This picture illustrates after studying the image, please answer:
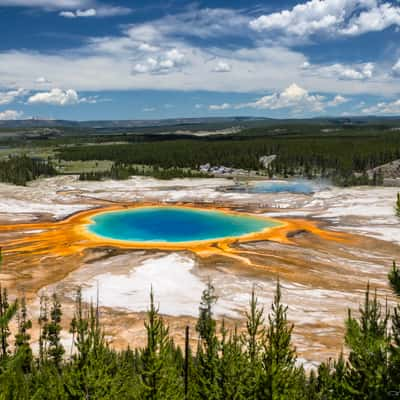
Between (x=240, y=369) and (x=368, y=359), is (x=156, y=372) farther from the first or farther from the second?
(x=368, y=359)

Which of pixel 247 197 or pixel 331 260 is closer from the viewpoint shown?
pixel 331 260

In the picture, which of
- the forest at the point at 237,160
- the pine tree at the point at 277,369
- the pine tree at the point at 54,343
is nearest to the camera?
the pine tree at the point at 277,369

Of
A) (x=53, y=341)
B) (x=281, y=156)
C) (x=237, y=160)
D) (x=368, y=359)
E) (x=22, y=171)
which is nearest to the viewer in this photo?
(x=368, y=359)

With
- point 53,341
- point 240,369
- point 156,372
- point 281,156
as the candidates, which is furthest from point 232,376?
point 281,156

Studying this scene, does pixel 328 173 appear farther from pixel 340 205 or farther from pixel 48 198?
pixel 48 198

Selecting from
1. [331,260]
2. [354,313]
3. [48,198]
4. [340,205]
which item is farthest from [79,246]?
[340,205]

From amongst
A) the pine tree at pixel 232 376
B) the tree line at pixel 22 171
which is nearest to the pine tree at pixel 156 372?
the pine tree at pixel 232 376

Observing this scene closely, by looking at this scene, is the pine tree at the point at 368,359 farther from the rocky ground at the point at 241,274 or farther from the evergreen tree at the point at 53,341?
the evergreen tree at the point at 53,341

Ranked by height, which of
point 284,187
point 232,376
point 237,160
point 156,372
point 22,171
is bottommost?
point 232,376
